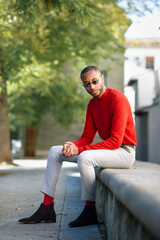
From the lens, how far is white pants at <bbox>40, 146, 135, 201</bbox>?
3.99 metres

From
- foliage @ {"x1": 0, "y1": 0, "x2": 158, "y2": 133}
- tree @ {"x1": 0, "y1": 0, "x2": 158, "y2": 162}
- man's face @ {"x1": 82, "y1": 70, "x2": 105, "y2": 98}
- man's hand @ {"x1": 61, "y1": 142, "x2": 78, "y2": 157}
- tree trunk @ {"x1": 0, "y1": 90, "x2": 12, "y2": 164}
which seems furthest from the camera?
tree trunk @ {"x1": 0, "y1": 90, "x2": 12, "y2": 164}

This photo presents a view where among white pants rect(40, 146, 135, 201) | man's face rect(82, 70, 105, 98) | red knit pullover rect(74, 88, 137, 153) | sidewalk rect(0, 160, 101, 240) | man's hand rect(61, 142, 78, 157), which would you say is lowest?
sidewalk rect(0, 160, 101, 240)

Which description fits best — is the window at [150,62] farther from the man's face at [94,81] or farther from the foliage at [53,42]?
the man's face at [94,81]

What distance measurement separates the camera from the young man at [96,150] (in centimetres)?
402

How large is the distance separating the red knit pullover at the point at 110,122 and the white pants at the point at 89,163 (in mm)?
101

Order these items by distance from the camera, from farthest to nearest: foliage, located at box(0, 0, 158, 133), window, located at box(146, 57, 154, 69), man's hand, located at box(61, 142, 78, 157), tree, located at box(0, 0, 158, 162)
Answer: window, located at box(146, 57, 154, 69) < tree, located at box(0, 0, 158, 162) < foliage, located at box(0, 0, 158, 133) < man's hand, located at box(61, 142, 78, 157)

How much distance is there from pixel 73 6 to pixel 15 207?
288 cm

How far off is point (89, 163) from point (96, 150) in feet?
0.49

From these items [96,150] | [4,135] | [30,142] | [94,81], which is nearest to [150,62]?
[30,142]

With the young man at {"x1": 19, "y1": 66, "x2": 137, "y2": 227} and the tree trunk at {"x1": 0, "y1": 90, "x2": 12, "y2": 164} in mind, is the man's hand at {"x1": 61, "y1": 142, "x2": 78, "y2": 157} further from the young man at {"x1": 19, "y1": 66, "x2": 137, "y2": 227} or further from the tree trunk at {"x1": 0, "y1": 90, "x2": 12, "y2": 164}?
the tree trunk at {"x1": 0, "y1": 90, "x2": 12, "y2": 164}

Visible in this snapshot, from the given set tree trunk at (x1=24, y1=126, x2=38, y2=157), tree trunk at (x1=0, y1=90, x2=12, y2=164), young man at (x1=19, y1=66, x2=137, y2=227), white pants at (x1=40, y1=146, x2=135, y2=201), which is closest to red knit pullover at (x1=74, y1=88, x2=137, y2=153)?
young man at (x1=19, y1=66, x2=137, y2=227)

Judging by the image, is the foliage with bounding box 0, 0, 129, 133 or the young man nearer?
the young man

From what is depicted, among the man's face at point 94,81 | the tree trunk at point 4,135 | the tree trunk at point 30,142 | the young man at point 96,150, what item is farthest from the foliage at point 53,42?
the young man at point 96,150

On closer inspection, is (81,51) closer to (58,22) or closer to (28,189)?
(58,22)
